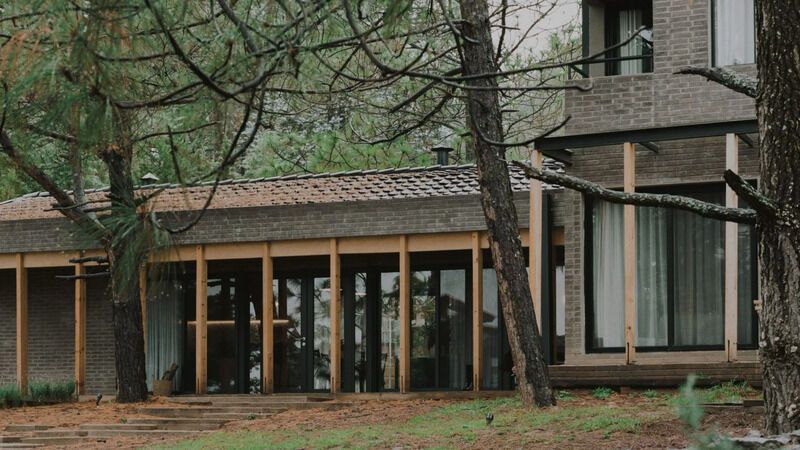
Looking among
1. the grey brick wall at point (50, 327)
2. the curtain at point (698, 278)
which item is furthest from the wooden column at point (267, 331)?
the curtain at point (698, 278)

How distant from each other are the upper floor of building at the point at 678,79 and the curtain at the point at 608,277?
3.84 feet

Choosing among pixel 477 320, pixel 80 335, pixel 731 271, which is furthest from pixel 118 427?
pixel 731 271

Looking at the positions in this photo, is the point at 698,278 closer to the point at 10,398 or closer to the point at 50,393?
the point at 50,393

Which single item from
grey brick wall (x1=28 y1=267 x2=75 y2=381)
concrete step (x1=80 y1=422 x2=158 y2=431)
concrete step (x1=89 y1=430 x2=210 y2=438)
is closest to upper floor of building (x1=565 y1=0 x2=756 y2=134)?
concrete step (x1=89 y1=430 x2=210 y2=438)

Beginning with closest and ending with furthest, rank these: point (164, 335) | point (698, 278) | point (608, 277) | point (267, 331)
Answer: point (698, 278) < point (608, 277) < point (267, 331) < point (164, 335)

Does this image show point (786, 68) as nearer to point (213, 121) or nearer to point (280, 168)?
point (213, 121)

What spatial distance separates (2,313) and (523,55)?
41.2 ft

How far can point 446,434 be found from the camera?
43.8 feet

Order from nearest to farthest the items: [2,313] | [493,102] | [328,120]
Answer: [493,102] → [2,313] → [328,120]

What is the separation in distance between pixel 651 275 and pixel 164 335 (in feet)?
30.4

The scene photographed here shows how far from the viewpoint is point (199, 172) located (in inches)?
319

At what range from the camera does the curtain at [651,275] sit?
56.3ft

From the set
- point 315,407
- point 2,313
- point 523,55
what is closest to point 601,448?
point 315,407

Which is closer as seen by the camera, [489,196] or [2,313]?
[489,196]
